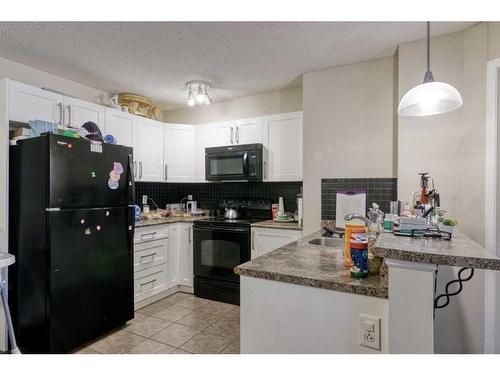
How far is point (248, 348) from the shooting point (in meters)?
1.24

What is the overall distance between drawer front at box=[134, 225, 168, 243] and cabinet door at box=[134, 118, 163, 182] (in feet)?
2.12

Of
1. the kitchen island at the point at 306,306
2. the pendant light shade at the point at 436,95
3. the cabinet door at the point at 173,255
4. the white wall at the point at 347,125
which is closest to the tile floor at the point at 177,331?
the cabinet door at the point at 173,255

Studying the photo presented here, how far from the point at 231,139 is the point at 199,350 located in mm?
2199

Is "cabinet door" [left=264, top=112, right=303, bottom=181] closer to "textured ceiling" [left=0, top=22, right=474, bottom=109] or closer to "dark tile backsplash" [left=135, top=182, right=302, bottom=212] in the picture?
"dark tile backsplash" [left=135, top=182, right=302, bottom=212]

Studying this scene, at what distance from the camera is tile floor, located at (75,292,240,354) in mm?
2041

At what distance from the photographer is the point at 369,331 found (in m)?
1.03

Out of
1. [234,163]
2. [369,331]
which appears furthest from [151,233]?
[369,331]

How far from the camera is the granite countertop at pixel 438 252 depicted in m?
0.82

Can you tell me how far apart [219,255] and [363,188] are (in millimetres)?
1622

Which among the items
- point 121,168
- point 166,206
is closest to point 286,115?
point 121,168

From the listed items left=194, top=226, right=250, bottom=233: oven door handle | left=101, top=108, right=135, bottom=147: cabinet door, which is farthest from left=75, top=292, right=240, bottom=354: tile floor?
left=101, top=108, right=135, bottom=147: cabinet door

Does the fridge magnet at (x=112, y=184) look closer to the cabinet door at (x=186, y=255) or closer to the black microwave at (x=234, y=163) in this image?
the cabinet door at (x=186, y=255)

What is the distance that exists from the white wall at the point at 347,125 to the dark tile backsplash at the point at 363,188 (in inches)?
1.8

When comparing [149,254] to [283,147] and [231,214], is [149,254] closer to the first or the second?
[231,214]
